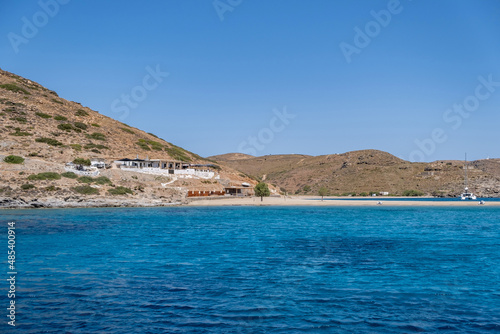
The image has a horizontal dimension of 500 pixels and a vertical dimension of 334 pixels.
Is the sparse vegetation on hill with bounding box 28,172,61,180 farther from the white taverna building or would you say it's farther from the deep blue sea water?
the deep blue sea water

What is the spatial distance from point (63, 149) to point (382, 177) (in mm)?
102852

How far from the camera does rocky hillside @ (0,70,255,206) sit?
62.5m

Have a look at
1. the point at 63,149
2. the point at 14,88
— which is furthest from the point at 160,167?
the point at 14,88

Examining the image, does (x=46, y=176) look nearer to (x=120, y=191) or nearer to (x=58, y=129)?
(x=120, y=191)

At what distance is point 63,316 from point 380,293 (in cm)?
1004

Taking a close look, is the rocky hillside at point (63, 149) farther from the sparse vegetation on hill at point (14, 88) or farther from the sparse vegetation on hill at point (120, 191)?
the sparse vegetation on hill at point (120, 191)

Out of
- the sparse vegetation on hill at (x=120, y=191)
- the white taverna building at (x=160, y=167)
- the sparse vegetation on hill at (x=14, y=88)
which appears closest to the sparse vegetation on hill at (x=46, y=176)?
the sparse vegetation on hill at (x=120, y=191)

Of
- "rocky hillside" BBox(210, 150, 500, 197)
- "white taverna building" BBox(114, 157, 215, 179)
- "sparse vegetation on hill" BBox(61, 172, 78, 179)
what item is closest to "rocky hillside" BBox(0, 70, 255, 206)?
"sparse vegetation on hill" BBox(61, 172, 78, 179)

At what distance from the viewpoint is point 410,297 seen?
13906mm

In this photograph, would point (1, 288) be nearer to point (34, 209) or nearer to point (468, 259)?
point (468, 259)

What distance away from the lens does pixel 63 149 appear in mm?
82125

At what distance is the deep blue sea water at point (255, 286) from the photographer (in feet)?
37.0

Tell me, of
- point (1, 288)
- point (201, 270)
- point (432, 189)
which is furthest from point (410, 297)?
point (432, 189)

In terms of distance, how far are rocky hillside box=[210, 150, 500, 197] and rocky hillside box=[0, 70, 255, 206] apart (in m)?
53.3
